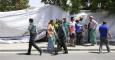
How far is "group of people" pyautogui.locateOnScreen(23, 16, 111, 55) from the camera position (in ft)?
52.2

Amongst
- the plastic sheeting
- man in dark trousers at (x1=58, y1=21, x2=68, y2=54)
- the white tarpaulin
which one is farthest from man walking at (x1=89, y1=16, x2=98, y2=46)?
man in dark trousers at (x1=58, y1=21, x2=68, y2=54)

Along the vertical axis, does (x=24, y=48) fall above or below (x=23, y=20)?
below

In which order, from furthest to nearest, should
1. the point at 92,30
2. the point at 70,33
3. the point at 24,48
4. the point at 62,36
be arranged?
the point at 92,30, the point at 70,33, the point at 24,48, the point at 62,36

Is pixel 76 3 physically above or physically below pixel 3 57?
above

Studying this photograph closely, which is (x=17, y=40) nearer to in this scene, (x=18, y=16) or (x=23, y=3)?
(x=18, y=16)

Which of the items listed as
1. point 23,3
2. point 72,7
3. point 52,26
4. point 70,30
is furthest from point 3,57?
point 23,3

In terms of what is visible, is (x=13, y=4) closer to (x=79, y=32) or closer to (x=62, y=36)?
(x=79, y=32)

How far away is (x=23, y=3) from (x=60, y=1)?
14487 millimetres

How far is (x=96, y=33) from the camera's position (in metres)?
19.5

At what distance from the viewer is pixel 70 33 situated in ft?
58.9

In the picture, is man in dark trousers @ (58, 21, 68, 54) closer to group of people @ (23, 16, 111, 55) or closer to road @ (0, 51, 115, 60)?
group of people @ (23, 16, 111, 55)

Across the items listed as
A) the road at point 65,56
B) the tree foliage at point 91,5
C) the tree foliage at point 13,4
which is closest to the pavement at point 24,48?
the road at point 65,56

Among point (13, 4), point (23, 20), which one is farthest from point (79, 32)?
point (13, 4)

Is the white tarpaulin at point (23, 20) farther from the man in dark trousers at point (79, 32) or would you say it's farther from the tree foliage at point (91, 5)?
the man in dark trousers at point (79, 32)
